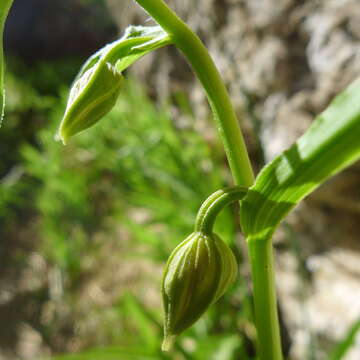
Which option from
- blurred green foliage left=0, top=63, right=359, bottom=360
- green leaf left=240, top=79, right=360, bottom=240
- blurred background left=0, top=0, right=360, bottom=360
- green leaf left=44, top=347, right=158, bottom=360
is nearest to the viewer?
green leaf left=240, top=79, right=360, bottom=240

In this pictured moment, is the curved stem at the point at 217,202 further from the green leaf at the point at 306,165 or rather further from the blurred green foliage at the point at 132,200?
the blurred green foliage at the point at 132,200

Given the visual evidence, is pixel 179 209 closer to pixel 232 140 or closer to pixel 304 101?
pixel 304 101

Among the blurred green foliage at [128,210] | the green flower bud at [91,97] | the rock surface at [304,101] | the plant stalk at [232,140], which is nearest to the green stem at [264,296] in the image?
the plant stalk at [232,140]

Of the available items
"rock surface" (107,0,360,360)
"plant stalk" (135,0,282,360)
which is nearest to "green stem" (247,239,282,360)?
"plant stalk" (135,0,282,360)

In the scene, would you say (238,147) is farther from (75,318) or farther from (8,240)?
(8,240)

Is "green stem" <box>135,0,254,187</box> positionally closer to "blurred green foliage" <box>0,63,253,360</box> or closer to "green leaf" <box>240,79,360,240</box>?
"green leaf" <box>240,79,360,240</box>

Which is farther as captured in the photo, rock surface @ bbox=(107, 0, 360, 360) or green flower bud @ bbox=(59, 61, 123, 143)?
rock surface @ bbox=(107, 0, 360, 360)

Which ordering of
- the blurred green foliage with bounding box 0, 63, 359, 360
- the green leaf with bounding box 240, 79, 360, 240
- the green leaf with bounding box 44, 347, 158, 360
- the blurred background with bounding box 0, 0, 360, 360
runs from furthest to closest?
1. the blurred green foliage with bounding box 0, 63, 359, 360
2. the blurred background with bounding box 0, 0, 360, 360
3. the green leaf with bounding box 44, 347, 158, 360
4. the green leaf with bounding box 240, 79, 360, 240
